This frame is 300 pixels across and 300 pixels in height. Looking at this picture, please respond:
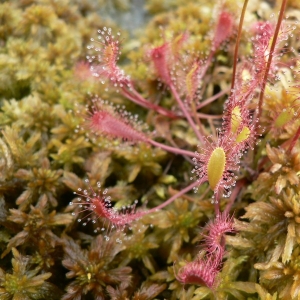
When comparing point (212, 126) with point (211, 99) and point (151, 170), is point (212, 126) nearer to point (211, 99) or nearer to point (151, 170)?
point (211, 99)

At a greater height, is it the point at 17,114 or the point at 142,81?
the point at 142,81

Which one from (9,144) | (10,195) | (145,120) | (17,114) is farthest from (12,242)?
(145,120)

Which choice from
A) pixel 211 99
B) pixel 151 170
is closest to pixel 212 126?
pixel 211 99

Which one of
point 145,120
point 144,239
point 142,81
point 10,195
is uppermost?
point 142,81

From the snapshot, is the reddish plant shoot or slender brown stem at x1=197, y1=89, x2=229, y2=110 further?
slender brown stem at x1=197, y1=89, x2=229, y2=110

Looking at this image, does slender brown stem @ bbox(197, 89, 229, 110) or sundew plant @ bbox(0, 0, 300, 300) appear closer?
sundew plant @ bbox(0, 0, 300, 300)

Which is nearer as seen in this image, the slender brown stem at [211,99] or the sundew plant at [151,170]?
the sundew plant at [151,170]

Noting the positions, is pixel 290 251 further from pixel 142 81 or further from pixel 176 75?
pixel 142 81

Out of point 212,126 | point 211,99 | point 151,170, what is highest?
point 211,99
